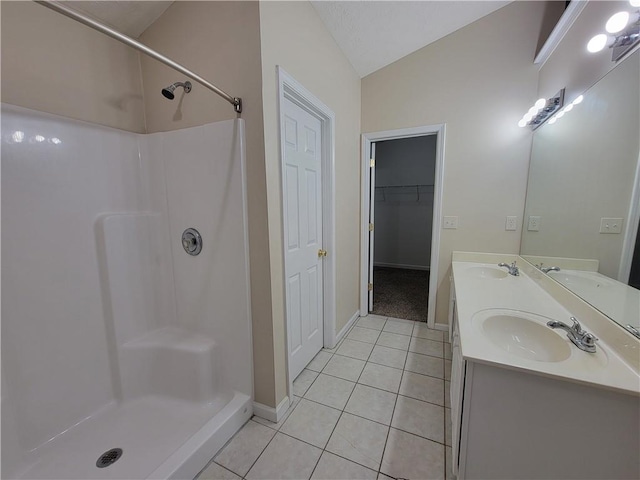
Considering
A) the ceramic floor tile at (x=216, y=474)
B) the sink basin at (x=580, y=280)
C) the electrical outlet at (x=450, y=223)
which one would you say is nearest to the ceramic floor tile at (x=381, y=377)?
the ceramic floor tile at (x=216, y=474)

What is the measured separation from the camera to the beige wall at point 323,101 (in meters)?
1.35

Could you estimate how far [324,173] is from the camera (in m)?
2.10

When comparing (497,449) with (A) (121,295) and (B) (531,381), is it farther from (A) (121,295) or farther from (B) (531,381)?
(A) (121,295)

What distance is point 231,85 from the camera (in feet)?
4.50

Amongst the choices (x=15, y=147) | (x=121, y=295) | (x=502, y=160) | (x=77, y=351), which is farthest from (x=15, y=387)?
(x=502, y=160)

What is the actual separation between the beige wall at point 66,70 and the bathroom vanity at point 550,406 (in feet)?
7.72

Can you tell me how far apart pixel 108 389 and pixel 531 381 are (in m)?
2.22

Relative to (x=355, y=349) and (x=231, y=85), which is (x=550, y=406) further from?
(x=231, y=85)

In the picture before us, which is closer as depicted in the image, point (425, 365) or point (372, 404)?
point (372, 404)

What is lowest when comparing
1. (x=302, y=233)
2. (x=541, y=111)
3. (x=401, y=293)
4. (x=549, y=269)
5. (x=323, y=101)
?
(x=401, y=293)

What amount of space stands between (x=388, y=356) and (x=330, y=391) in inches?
26.2

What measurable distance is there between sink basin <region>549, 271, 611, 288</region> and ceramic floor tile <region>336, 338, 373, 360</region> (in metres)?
1.48

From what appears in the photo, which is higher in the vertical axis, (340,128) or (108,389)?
(340,128)

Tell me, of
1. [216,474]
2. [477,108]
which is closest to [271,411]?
[216,474]
